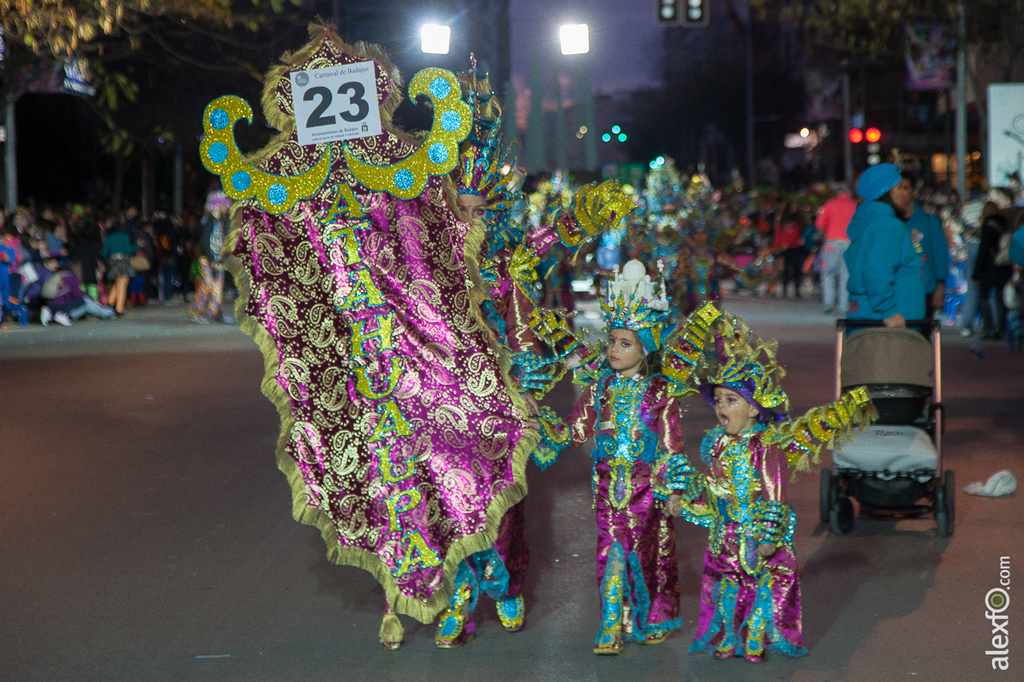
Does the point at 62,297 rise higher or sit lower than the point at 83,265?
lower

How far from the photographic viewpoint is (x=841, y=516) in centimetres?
638

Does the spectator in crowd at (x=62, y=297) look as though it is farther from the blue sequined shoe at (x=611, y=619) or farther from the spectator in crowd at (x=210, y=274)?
the blue sequined shoe at (x=611, y=619)

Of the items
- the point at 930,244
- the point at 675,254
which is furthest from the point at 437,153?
the point at 675,254

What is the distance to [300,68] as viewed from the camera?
4.54m

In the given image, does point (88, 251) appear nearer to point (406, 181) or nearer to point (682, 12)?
point (682, 12)

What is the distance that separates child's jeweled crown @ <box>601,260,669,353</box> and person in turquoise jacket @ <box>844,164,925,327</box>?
7.98 ft

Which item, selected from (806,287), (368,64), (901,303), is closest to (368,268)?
(368,64)

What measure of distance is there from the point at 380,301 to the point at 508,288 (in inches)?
32.9

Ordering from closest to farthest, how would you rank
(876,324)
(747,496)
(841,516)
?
(747,496), (841,516), (876,324)

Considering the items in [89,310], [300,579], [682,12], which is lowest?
[300,579]

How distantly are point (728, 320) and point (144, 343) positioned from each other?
13.7 m

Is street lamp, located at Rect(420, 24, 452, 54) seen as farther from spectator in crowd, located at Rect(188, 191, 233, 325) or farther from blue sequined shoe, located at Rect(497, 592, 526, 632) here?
blue sequined shoe, located at Rect(497, 592, 526, 632)

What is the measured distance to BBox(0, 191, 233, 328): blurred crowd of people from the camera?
1891 centimetres

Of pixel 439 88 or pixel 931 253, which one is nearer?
pixel 439 88
